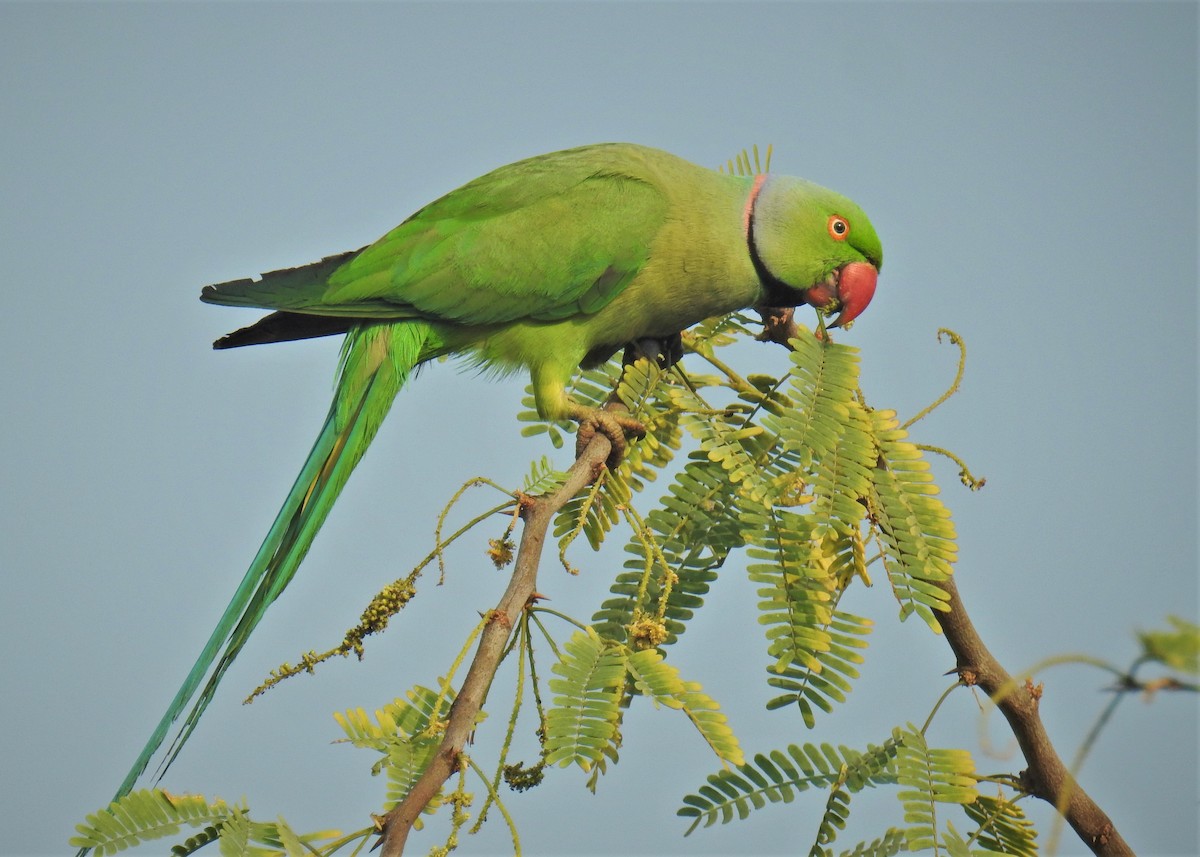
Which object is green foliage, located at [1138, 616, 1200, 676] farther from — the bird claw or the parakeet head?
the parakeet head

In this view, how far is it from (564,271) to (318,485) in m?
1.14

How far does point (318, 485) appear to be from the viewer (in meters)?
2.83

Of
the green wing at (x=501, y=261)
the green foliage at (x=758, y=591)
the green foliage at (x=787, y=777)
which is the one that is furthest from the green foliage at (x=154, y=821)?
the green wing at (x=501, y=261)

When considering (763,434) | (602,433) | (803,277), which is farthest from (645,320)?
(763,434)

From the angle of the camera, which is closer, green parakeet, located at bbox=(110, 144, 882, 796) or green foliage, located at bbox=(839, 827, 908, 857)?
green foliage, located at bbox=(839, 827, 908, 857)

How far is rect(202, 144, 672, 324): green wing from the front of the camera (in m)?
3.35

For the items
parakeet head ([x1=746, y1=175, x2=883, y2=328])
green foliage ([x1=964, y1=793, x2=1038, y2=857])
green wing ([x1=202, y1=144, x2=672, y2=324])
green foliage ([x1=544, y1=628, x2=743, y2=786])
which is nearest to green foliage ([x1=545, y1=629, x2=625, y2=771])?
green foliage ([x1=544, y1=628, x2=743, y2=786])

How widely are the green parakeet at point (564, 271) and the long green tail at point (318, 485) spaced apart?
10 millimetres

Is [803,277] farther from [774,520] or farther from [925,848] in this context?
[925,848]

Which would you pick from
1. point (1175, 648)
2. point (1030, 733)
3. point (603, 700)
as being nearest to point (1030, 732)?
point (1030, 733)

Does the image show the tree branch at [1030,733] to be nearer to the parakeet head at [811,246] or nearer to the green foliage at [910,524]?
the green foliage at [910,524]

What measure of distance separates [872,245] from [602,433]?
1.50 m

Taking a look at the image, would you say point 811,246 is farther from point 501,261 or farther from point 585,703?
point 585,703

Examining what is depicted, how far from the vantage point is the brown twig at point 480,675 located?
4.67 feet
